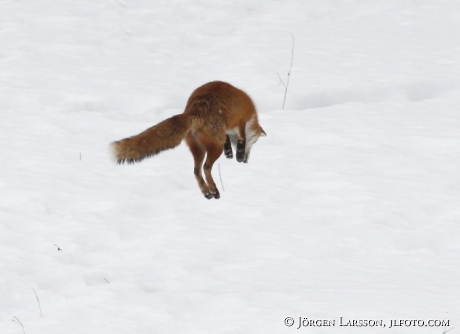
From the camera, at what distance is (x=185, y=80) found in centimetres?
1145

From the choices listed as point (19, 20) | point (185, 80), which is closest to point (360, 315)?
point (185, 80)

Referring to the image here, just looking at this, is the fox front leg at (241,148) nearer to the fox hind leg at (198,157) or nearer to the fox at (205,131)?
the fox at (205,131)

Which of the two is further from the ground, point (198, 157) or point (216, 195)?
point (198, 157)

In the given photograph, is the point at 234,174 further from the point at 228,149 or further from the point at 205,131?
the point at 205,131

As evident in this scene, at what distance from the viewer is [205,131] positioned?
7234 millimetres

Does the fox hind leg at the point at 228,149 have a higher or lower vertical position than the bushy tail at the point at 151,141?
lower

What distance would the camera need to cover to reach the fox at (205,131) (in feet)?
22.2

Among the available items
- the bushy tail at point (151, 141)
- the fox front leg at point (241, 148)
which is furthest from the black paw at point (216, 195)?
the bushy tail at point (151, 141)

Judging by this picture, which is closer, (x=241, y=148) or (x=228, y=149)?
(x=241, y=148)

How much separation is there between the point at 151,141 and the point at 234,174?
184cm

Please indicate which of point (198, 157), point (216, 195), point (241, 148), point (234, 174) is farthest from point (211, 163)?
point (234, 174)

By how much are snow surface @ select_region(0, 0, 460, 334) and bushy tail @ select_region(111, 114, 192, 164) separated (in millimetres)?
712

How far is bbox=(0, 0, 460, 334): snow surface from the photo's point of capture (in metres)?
5.42

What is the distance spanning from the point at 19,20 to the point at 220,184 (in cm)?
678
